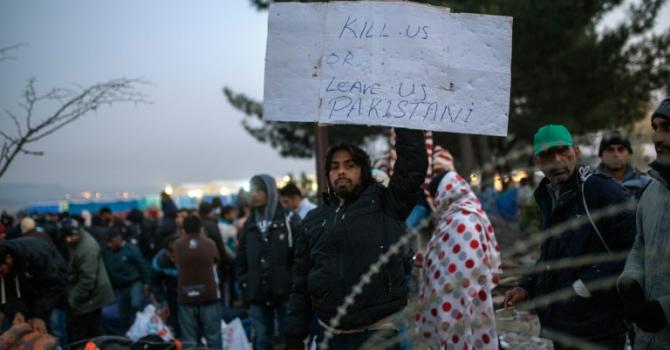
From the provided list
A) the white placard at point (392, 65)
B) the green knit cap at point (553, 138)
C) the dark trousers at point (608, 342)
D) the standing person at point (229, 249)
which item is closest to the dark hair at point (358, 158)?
the white placard at point (392, 65)

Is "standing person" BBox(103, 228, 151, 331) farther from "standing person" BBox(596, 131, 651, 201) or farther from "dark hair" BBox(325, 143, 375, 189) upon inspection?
"standing person" BBox(596, 131, 651, 201)

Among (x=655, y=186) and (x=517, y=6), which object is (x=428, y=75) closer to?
(x=655, y=186)

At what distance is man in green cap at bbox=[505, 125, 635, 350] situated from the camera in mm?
2834

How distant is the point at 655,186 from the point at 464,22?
3.23 ft

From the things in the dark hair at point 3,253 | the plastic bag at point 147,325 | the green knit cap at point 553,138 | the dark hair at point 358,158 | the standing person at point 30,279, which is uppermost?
the green knit cap at point 553,138

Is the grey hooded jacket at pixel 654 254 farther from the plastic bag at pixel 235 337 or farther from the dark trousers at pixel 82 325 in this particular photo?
the dark trousers at pixel 82 325

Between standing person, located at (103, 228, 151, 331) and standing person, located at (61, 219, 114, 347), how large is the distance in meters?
1.09

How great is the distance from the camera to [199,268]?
6133mm

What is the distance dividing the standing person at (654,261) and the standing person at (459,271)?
1350mm

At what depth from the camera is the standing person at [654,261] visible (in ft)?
6.93

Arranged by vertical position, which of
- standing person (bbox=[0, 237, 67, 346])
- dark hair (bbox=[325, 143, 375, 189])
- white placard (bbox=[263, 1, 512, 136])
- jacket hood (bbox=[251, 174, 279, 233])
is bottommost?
standing person (bbox=[0, 237, 67, 346])

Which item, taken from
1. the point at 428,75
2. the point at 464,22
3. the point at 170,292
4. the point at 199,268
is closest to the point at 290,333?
the point at 428,75

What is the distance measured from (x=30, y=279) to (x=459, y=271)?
3.51 meters

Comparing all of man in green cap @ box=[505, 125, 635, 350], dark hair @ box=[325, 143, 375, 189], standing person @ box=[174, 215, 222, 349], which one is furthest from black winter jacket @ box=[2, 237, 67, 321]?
man in green cap @ box=[505, 125, 635, 350]
